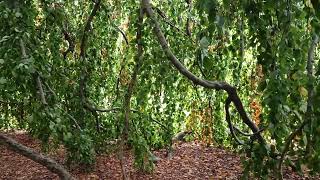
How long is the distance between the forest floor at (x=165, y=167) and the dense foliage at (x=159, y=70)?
213 millimetres

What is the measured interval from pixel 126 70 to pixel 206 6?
3106mm

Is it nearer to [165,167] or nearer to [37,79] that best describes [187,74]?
[37,79]

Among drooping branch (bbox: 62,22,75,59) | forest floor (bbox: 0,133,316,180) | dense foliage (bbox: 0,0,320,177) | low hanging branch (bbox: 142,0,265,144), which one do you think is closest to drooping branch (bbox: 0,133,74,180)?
dense foliage (bbox: 0,0,320,177)

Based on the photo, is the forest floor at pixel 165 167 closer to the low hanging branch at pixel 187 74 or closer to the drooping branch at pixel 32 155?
the drooping branch at pixel 32 155

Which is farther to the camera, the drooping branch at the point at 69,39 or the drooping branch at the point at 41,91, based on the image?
the drooping branch at the point at 69,39

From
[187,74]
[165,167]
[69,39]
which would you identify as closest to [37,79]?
[187,74]

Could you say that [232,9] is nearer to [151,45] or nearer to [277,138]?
[277,138]

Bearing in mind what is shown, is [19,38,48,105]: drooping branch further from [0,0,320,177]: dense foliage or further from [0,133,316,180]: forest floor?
[0,133,316,180]: forest floor

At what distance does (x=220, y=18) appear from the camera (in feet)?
4.75

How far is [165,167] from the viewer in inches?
189

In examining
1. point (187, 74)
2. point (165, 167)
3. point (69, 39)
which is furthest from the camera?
point (165, 167)

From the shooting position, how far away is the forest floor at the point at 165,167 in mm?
4418

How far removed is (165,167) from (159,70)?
232cm

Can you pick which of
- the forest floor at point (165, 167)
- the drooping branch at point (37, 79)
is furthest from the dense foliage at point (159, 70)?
the forest floor at point (165, 167)
